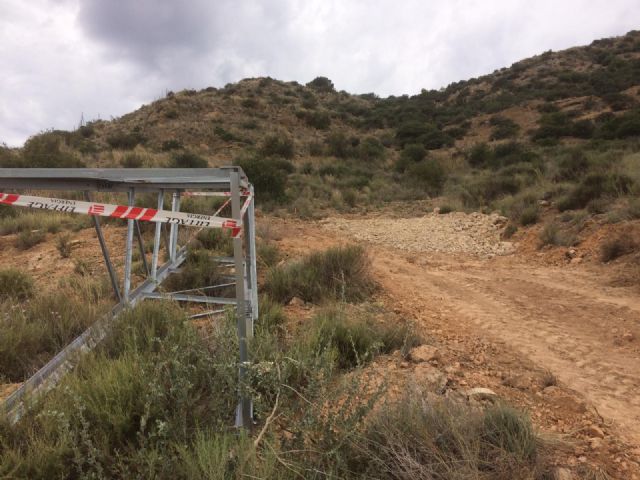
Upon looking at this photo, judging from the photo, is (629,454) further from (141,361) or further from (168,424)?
(141,361)

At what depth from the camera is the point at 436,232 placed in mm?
10094

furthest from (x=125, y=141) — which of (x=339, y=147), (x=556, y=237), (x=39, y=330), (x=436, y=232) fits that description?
(x=556, y=237)

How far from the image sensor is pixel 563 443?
213 cm

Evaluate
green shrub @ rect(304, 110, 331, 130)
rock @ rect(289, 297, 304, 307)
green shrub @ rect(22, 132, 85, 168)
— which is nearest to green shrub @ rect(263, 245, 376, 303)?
rock @ rect(289, 297, 304, 307)

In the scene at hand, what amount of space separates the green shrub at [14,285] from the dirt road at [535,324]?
390 centimetres

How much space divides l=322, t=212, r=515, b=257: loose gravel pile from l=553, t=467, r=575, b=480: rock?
6.79 m

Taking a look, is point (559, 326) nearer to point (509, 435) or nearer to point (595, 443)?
point (595, 443)

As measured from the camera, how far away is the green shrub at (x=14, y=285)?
15.0 ft

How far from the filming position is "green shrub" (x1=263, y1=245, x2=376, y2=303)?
482 centimetres

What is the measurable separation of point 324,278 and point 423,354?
2.11 metres

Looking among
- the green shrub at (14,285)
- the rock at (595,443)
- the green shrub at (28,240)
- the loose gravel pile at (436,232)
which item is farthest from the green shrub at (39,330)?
the loose gravel pile at (436,232)

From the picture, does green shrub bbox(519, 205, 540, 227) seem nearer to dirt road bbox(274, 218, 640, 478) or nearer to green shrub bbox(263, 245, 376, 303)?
dirt road bbox(274, 218, 640, 478)

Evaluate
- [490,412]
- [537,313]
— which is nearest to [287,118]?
[537,313]

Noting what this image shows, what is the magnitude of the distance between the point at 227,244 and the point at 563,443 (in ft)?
18.4
